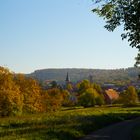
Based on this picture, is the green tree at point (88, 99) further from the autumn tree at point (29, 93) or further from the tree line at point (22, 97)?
the autumn tree at point (29, 93)

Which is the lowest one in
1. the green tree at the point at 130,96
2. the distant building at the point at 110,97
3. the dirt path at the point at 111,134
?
the distant building at the point at 110,97

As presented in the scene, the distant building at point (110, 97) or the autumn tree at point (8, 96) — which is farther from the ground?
the autumn tree at point (8, 96)

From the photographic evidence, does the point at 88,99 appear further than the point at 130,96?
No

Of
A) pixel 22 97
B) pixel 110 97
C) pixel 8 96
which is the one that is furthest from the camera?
pixel 110 97

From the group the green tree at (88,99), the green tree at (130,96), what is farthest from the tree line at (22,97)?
the green tree at (130,96)

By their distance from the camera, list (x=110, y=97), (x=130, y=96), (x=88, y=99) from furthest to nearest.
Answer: (x=110, y=97), (x=130, y=96), (x=88, y=99)

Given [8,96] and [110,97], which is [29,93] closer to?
[8,96]

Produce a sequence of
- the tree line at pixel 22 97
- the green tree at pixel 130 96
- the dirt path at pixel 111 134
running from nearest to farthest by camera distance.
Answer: the dirt path at pixel 111 134
the tree line at pixel 22 97
the green tree at pixel 130 96

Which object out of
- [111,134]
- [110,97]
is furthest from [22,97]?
Answer: [110,97]

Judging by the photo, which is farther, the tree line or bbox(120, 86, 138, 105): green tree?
bbox(120, 86, 138, 105): green tree

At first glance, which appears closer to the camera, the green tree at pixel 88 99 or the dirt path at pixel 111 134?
the dirt path at pixel 111 134

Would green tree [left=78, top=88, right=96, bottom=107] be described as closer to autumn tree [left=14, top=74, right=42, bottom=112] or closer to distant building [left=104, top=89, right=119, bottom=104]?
distant building [left=104, top=89, right=119, bottom=104]

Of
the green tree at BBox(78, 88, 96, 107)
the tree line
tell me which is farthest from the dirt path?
the green tree at BBox(78, 88, 96, 107)

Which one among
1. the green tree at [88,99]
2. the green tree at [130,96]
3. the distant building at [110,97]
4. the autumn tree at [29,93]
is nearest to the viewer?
the autumn tree at [29,93]
